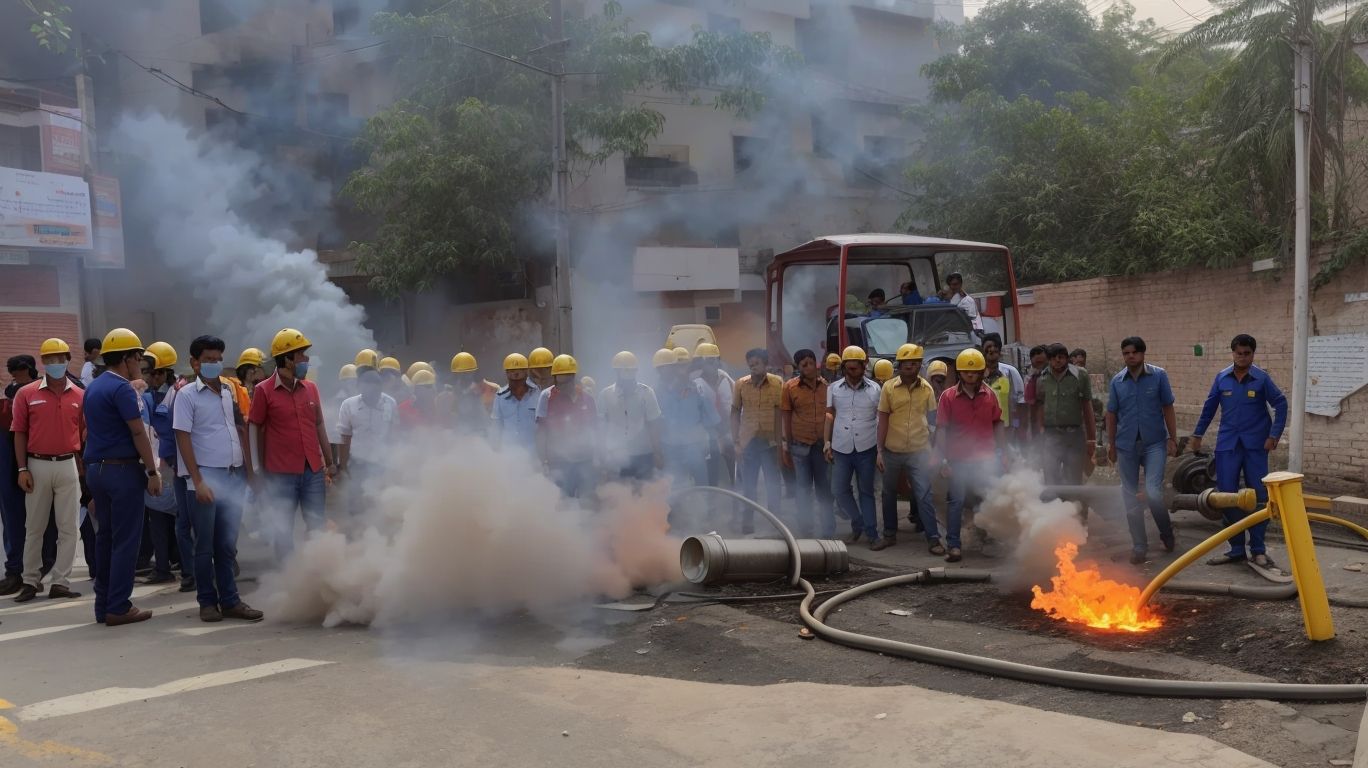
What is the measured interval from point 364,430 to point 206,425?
238 centimetres

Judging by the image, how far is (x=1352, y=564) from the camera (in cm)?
766

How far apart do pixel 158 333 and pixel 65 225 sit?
5.05m

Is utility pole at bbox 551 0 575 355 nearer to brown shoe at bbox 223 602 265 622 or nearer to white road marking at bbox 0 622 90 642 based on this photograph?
brown shoe at bbox 223 602 265 622

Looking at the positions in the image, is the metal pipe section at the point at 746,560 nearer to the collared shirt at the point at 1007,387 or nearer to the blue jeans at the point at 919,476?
the blue jeans at the point at 919,476

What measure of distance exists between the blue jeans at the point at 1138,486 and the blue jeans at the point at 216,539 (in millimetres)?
6583

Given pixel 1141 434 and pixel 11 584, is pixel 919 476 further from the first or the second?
pixel 11 584

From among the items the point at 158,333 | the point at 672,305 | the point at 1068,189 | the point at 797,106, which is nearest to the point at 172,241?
the point at 158,333

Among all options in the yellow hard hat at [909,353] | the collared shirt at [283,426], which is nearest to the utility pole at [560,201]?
the yellow hard hat at [909,353]

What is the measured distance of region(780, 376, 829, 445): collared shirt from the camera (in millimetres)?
9836

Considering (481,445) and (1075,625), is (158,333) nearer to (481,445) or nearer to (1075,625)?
(481,445)

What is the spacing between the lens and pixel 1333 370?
12305 mm

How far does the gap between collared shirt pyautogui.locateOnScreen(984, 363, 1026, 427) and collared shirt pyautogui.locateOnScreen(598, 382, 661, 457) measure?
327 cm

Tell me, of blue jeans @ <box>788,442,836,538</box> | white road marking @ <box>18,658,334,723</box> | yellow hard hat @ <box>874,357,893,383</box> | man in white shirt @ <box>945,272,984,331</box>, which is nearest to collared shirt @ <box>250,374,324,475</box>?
white road marking @ <box>18,658,334,723</box>

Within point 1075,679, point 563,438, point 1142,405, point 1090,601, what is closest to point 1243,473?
point 1142,405
